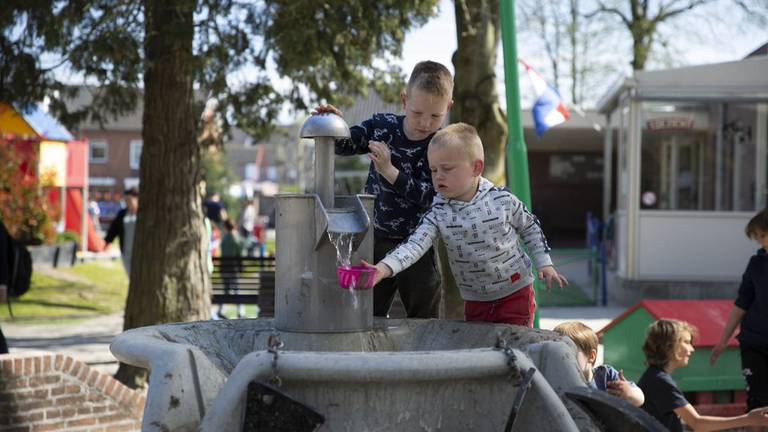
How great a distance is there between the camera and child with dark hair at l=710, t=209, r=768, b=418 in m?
5.91

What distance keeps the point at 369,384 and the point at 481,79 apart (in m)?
6.34

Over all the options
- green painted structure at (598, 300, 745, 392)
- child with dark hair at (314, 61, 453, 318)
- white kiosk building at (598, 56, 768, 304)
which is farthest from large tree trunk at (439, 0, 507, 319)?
white kiosk building at (598, 56, 768, 304)

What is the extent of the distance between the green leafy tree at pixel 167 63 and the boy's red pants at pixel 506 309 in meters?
5.83

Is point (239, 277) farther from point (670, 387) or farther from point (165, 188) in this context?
point (670, 387)

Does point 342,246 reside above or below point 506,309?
above

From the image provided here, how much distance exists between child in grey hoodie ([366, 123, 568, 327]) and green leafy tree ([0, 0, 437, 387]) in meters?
5.88

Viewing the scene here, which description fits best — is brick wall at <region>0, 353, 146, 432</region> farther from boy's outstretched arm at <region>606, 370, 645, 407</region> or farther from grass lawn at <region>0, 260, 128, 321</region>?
grass lawn at <region>0, 260, 128, 321</region>

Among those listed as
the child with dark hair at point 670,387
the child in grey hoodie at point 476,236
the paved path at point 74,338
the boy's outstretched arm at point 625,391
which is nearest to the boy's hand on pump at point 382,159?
the child in grey hoodie at point 476,236

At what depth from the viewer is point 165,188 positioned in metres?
9.36

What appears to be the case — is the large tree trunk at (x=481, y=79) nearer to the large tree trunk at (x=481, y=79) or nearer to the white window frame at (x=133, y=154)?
the large tree trunk at (x=481, y=79)

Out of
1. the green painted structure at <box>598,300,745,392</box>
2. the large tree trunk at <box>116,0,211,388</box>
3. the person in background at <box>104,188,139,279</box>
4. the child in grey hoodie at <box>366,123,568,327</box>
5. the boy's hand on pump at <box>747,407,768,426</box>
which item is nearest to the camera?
the child in grey hoodie at <box>366,123,568,327</box>

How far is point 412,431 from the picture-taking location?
8.42ft

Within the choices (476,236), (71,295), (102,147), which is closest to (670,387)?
(476,236)

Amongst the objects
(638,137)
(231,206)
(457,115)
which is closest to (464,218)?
(457,115)
